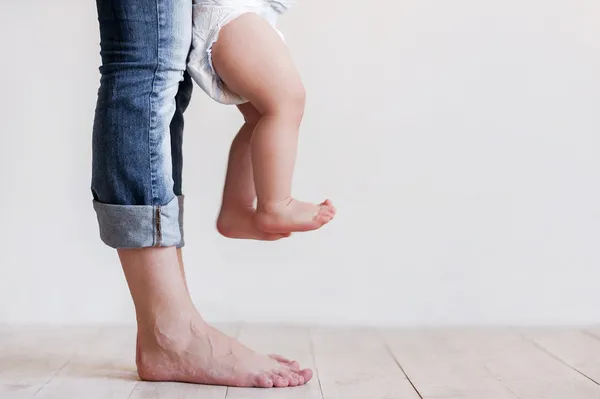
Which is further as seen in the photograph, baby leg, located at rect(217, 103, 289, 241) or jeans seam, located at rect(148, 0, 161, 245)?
baby leg, located at rect(217, 103, 289, 241)

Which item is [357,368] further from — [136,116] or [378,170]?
[378,170]

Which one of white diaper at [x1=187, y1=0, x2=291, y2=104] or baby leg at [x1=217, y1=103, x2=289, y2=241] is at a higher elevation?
white diaper at [x1=187, y1=0, x2=291, y2=104]

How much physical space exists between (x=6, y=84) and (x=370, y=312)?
1.11 meters

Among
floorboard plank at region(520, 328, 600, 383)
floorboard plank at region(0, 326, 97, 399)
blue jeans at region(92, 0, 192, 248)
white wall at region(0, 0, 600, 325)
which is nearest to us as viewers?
blue jeans at region(92, 0, 192, 248)

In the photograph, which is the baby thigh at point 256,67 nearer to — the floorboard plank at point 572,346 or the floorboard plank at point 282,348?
the floorboard plank at point 282,348

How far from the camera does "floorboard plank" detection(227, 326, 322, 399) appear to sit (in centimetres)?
127

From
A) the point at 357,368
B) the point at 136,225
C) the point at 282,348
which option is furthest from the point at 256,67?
the point at 282,348

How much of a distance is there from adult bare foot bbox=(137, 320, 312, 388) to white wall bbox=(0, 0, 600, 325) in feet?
2.61

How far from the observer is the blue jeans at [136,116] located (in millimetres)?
1232

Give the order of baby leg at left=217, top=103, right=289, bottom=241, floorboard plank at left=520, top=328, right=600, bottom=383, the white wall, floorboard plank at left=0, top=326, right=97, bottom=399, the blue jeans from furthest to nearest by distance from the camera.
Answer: the white wall
floorboard plank at left=520, top=328, right=600, bottom=383
baby leg at left=217, top=103, right=289, bottom=241
floorboard plank at left=0, top=326, right=97, bottom=399
the blue jeans

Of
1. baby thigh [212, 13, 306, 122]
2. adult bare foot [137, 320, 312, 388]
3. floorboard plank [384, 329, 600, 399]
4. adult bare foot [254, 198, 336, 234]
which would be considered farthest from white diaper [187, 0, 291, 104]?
floorboard plank [384, 329, 600, 399]

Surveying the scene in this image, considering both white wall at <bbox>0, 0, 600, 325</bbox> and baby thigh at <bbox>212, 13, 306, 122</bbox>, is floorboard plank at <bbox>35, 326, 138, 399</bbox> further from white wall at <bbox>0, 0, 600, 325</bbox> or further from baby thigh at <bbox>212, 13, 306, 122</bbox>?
baby thigh at <bbox>212, 13, 306, 122</bbox>

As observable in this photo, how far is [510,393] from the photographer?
1.30m

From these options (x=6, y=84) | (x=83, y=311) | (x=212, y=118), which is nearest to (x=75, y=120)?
(x=6, y=84)
